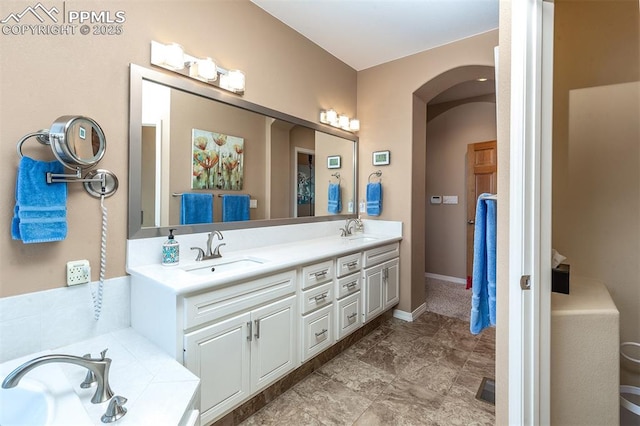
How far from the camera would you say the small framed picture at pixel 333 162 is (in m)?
3.03

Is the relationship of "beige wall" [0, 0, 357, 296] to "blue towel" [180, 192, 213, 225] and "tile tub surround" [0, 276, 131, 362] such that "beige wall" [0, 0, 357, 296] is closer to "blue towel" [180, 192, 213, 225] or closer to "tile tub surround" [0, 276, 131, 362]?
"tile tub surround" [0, 276, 131, 362]

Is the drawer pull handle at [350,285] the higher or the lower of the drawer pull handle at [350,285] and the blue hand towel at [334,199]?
the lower

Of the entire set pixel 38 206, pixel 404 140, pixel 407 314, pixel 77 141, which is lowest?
pixel 407 314

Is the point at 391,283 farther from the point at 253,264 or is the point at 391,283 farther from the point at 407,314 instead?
the point at 253,264

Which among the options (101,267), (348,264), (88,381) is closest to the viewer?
(88,381)

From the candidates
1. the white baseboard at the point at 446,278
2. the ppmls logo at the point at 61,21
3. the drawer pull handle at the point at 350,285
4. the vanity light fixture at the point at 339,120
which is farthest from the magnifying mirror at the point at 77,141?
the white baseboard at the point at 446,278

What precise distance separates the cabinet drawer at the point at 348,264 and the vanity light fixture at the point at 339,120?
53.9 inches

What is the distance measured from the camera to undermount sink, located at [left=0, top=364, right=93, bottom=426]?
3.07ft

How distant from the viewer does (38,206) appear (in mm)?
1251

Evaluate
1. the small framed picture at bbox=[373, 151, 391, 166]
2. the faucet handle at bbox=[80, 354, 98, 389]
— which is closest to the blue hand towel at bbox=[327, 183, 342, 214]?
the small framed picture at bbox=[373, 151, 391, 166]

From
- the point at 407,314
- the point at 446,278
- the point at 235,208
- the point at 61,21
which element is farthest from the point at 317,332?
the point at 446,278

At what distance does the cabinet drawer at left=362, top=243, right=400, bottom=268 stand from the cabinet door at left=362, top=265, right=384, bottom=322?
0.20ft

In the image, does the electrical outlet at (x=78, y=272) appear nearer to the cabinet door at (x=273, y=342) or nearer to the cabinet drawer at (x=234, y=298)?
the cabinet drawer at (x=234, y=298)

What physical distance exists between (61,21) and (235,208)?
1.31 meters
